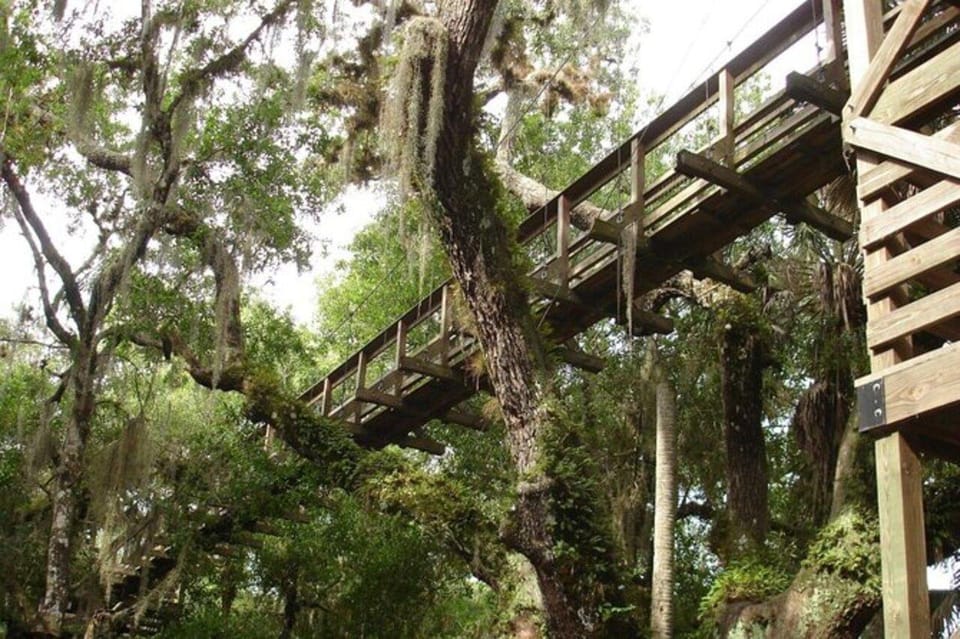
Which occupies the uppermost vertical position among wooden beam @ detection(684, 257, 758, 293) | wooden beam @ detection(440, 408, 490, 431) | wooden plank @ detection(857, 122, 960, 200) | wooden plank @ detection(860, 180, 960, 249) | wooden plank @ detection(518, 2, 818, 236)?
wooden plank @ detection(518, 2, 818, 236)

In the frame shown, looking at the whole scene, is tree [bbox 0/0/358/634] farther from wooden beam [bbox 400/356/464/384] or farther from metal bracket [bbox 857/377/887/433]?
metal bracket [bbox 857/377/887/433]

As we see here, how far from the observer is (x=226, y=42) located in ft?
36.2

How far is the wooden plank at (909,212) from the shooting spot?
4.70 m

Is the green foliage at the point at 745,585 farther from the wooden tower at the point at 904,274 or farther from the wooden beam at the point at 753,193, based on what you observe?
the wooden tower at the point at 904,274

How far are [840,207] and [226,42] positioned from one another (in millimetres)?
6583

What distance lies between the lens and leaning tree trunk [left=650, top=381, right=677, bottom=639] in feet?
26.2

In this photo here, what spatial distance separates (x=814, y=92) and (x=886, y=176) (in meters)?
1.94

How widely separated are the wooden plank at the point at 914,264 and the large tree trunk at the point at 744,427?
14.0ft

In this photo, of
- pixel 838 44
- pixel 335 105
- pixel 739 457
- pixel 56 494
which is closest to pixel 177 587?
pixel 56 494

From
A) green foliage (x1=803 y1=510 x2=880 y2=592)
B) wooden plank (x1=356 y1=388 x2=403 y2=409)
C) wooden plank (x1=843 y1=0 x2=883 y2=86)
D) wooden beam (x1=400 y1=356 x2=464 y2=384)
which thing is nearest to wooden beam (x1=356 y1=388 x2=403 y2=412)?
wooden plank (x1=356 y1=388 x2=403 y2=409)

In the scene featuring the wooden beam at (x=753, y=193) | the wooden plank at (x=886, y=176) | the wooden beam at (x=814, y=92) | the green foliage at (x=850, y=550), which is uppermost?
the wooden beam at (x=814, y=92)

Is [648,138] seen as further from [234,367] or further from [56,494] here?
[56,494]

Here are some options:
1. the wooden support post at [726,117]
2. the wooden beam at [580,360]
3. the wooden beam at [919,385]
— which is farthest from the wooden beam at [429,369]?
the wooden beam at [919,385]

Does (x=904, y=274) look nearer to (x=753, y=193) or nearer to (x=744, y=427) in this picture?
(x=753, y=193)
